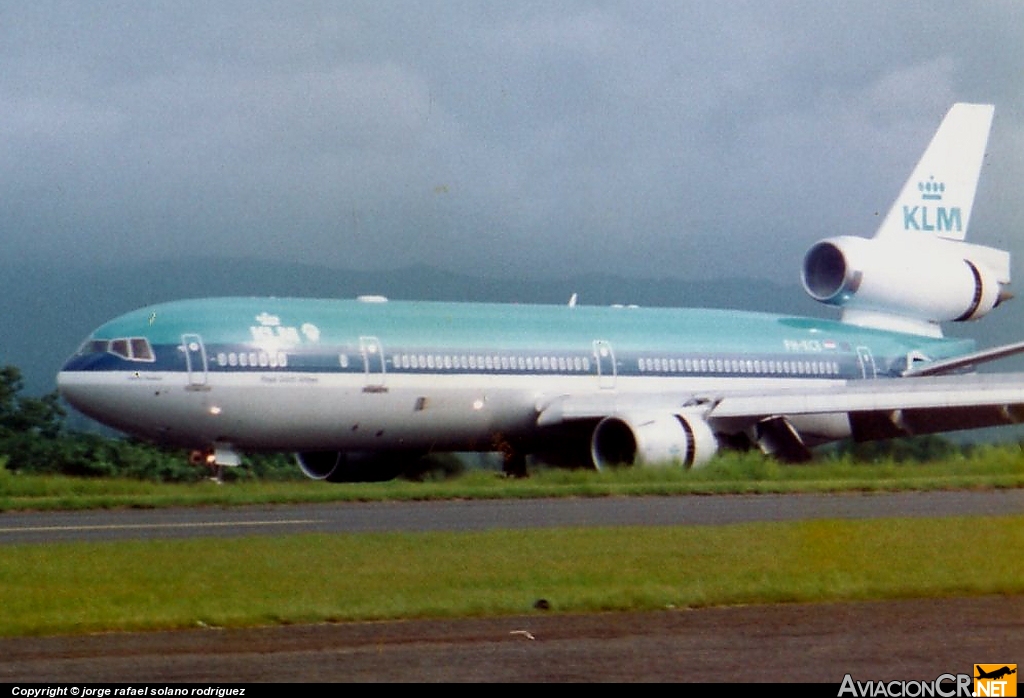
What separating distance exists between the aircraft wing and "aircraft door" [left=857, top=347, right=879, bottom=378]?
4.68m

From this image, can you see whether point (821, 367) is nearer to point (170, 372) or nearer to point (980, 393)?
point (980, 393)

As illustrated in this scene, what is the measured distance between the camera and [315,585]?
14414mm

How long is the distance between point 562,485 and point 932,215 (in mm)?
18776

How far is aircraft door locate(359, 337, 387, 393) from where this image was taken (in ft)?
111

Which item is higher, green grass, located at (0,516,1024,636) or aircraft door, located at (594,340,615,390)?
aircraft door, located at (594,340,615,390)

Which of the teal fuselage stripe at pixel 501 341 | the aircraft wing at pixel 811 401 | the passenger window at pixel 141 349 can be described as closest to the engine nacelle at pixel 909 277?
the teal fuselage stripe at pixel 501 341

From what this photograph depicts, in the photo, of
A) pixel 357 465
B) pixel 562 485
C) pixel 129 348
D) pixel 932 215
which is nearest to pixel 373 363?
pixel 357 465

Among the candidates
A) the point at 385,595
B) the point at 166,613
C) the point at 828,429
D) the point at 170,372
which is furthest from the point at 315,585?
the point at 828,429

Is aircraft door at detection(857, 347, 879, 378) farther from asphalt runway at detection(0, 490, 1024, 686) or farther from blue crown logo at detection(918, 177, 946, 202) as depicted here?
asphalt runway at detection(0, 490, 1024, 686)

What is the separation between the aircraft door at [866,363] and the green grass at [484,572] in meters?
22.2

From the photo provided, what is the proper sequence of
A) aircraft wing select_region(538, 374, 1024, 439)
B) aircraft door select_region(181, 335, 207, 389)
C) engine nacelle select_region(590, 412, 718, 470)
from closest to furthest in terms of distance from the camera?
aircraft door select_region(181, 335, 207, 389), engine nacelle select_region(590, 412, 718, 470), aircraft wing select_region(538, 374, 1024, 439)

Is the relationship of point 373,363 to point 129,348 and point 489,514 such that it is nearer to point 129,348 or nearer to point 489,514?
point 129,348

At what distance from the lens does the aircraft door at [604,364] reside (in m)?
37.8

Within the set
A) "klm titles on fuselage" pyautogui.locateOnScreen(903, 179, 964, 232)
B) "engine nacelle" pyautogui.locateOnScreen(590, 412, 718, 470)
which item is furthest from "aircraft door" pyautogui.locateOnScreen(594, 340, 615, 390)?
"klm titles on fuselage" pyautogui.locateOnScreen(903, 179, 964, 232)
